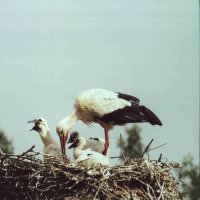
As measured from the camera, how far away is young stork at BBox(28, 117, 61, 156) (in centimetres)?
857

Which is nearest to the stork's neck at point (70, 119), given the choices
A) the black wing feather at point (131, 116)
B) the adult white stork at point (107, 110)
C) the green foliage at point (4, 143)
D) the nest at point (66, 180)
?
the adult white stork at point (107, 110)

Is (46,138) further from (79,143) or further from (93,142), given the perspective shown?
(93,142)

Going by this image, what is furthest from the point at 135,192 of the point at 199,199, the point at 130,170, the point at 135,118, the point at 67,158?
the point at 199,199

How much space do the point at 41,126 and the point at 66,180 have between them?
180cm

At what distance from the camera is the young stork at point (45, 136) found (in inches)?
337

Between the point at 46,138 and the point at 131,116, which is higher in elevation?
the point at 131,116

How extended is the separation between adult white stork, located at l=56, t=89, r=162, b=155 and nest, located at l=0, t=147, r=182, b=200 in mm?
1829

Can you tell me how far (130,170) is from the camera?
748 cm

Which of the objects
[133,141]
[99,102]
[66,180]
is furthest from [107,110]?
[133,141]

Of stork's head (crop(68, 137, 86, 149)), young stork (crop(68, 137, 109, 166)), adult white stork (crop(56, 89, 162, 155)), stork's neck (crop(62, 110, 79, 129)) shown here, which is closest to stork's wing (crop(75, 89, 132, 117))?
adult white stork (crop(56, 89, 162, 155))

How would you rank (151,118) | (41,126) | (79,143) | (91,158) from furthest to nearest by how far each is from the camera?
(151,118) → (41,126) → (79,143) → (91,158)

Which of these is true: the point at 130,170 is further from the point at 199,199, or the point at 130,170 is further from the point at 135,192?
the point at 199,199

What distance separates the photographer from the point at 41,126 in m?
9.01

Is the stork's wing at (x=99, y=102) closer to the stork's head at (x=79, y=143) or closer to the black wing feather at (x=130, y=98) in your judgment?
the black wing feather at (x=130, y=98)
